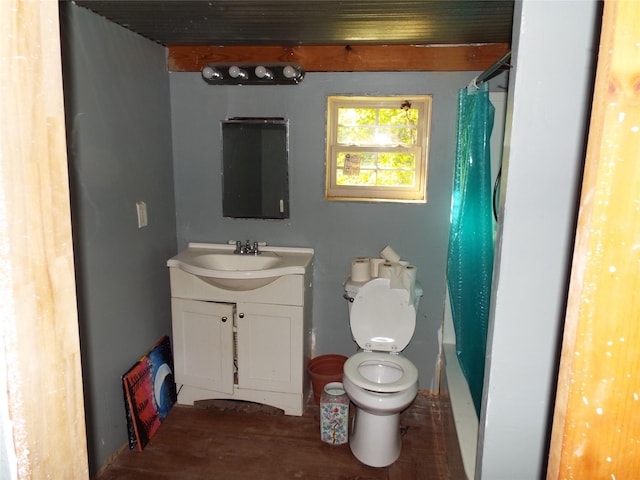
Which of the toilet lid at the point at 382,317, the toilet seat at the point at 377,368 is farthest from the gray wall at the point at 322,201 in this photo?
the toilet seat at the point at 377,368

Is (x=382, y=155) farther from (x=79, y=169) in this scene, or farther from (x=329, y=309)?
Answer: (x=79, y=169)

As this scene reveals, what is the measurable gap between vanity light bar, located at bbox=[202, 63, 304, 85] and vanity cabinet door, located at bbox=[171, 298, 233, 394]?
132 cm

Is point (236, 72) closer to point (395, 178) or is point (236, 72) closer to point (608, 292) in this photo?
point (395, 178)

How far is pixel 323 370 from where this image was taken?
10.1 ft

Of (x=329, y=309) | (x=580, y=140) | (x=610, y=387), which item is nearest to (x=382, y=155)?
(x=329, y=309)

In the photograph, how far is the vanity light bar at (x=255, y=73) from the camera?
271 centimetres

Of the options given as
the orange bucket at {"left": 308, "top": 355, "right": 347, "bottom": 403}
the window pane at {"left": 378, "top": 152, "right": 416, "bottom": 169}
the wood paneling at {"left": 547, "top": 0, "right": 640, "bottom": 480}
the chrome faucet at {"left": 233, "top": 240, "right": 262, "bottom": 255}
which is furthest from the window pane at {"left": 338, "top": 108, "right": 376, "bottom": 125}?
the wood paneling at {"left": 547, "top": 0, "right": 640, "bottom": 480}

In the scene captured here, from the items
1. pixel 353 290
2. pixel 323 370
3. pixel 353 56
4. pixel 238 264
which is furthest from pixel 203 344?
pixel 353 56

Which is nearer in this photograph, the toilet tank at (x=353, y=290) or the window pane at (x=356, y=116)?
the toilet tank at (x=353, y=290)

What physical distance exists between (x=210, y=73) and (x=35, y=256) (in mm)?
2436

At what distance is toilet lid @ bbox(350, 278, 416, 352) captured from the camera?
8.75 ft

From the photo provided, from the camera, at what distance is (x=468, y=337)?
244 centimetres

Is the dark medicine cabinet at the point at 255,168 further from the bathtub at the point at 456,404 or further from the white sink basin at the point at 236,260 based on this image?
the bathtub at the point at 456,404

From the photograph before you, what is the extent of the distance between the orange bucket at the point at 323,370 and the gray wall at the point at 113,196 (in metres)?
0.99
